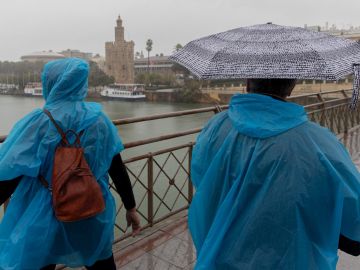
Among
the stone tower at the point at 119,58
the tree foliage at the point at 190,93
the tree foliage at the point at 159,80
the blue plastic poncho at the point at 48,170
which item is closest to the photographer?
the blue plastic poncho at the point at 48,170

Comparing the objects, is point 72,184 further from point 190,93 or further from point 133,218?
point 190,93

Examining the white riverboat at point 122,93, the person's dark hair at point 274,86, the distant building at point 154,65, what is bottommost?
the white riverboat at point 122,93

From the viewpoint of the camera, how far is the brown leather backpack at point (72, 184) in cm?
121

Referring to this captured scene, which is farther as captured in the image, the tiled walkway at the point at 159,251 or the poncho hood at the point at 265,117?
the tiled walkway at the point at 159,251

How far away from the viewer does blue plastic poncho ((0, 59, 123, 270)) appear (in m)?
1.21

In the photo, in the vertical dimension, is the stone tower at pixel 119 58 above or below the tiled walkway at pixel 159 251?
above

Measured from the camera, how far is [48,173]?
1255 millimetres

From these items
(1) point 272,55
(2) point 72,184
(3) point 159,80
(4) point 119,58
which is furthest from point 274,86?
(4) point 119,58

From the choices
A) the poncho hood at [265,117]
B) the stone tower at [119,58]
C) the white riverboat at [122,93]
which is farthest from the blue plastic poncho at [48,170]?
the stone tower at [119,58]

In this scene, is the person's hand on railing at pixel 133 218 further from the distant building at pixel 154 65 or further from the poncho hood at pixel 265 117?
the distant building at pixel 154 65

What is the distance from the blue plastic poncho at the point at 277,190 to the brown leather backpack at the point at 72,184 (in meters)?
0.43

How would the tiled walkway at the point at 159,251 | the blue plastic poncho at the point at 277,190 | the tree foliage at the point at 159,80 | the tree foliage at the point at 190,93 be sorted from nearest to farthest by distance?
the blue plastic poncho at the point at 277,190 → the tiled walkway at the point at 159,251 → the tree foliage at the point at 190,93 → the tree foliage at the point at 159,80

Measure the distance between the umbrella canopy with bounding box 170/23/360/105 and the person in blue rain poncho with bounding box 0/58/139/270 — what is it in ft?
1.28

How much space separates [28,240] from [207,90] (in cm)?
3572
